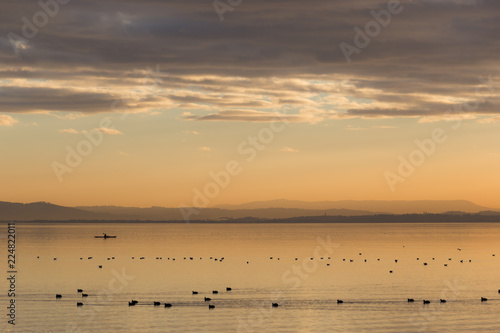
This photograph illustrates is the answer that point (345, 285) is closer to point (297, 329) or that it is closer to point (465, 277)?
point (465, 277)

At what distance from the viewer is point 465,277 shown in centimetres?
12656

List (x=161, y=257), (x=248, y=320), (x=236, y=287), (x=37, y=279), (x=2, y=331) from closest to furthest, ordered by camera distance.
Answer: (x=2, y=331), (x=248, y=320), (x=236, y=287), (x=37, y=279), (x=161, y=257)

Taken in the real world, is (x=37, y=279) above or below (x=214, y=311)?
above

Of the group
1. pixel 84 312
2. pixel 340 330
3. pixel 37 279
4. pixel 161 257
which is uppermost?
pixel 161 257

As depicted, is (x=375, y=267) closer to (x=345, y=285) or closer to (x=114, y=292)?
(x=345, y=285)

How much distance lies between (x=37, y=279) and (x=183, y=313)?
4689cm

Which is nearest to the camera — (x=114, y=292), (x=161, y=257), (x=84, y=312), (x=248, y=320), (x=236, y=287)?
(x=248, y=320)

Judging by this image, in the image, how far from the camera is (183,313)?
82.2 meters

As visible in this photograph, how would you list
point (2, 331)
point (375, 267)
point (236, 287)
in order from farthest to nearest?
point (375, 267) < point (236, 287) < point (2, 331)

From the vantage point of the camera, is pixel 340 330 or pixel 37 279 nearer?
pixel 340 330

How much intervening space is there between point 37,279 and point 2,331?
49.5m

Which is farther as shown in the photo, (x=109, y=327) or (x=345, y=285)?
(x=345, y=285)

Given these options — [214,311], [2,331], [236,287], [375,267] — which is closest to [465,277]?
[375,267]

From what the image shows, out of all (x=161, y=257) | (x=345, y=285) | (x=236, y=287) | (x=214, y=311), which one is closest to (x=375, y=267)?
(x=345, y=285)
